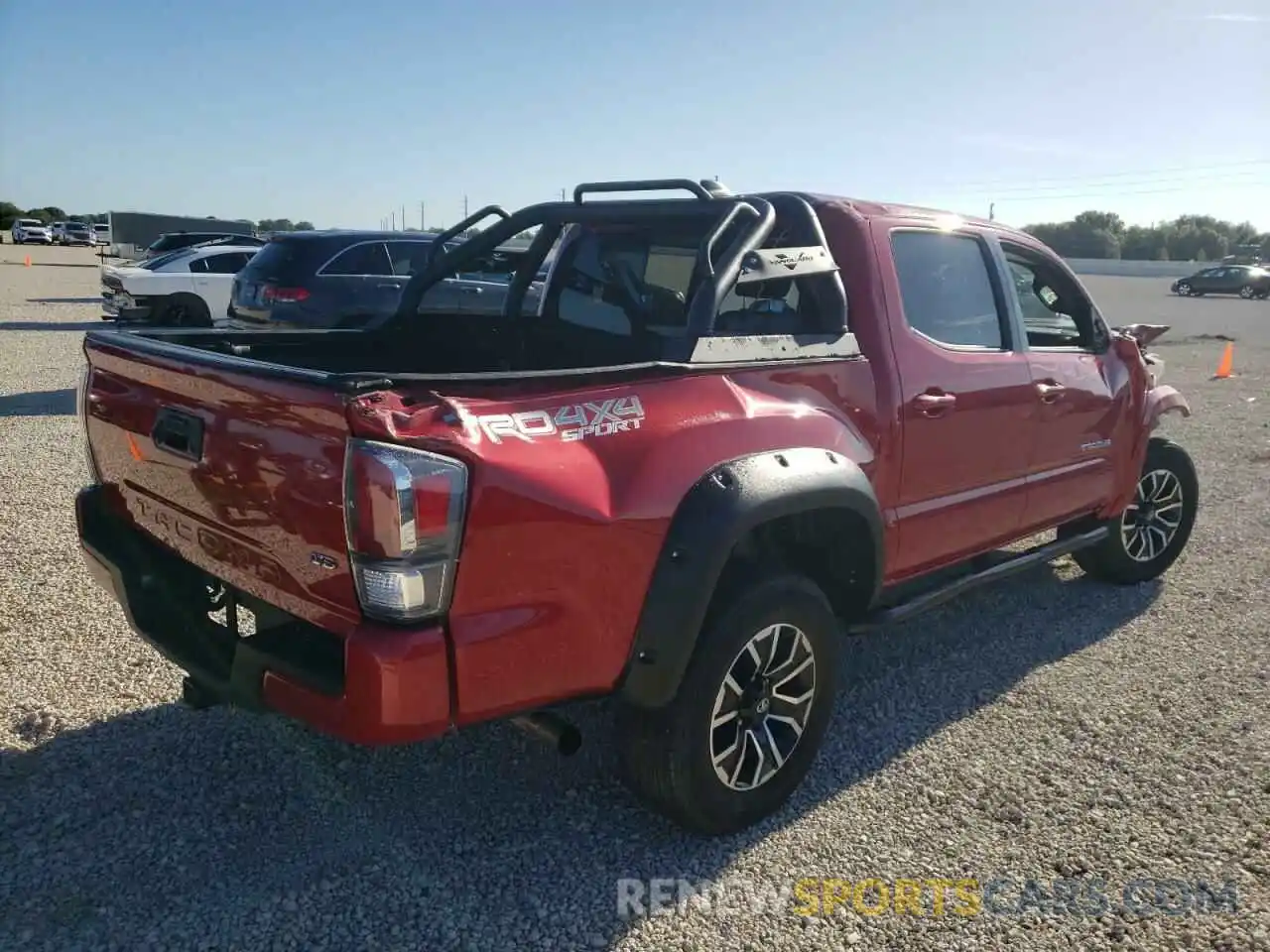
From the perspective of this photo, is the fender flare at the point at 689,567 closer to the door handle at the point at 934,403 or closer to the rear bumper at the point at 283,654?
the rear bumper at the point at 283,654

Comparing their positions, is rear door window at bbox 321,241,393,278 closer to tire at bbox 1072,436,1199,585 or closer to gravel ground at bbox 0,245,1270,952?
gravel ground at bbox 0,245,1270,952

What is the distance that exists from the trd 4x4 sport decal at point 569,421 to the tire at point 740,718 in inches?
27.2

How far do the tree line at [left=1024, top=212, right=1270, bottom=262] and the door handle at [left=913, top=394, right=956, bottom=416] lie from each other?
220 feet

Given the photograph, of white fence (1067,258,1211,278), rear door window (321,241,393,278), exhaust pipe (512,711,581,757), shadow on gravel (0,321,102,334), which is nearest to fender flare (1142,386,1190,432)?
exhaust pipe (512,711,581,757)

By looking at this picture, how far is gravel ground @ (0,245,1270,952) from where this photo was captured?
102 inches

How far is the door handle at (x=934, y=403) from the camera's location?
3.49 m

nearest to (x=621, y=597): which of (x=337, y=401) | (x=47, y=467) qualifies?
(x=337, y=401)

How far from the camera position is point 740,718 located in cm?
296

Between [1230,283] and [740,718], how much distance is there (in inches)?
1739

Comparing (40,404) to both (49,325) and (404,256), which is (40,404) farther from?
(49,325)

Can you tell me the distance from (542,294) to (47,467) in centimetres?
480

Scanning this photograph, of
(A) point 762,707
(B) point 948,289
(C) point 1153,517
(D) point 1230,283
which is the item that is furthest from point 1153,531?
(D) point 1230,283

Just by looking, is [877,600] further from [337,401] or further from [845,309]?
[337,401]

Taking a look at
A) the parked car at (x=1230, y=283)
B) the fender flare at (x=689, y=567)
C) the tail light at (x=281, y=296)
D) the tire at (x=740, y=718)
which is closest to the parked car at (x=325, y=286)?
the tail light at (x=281, y=296)
